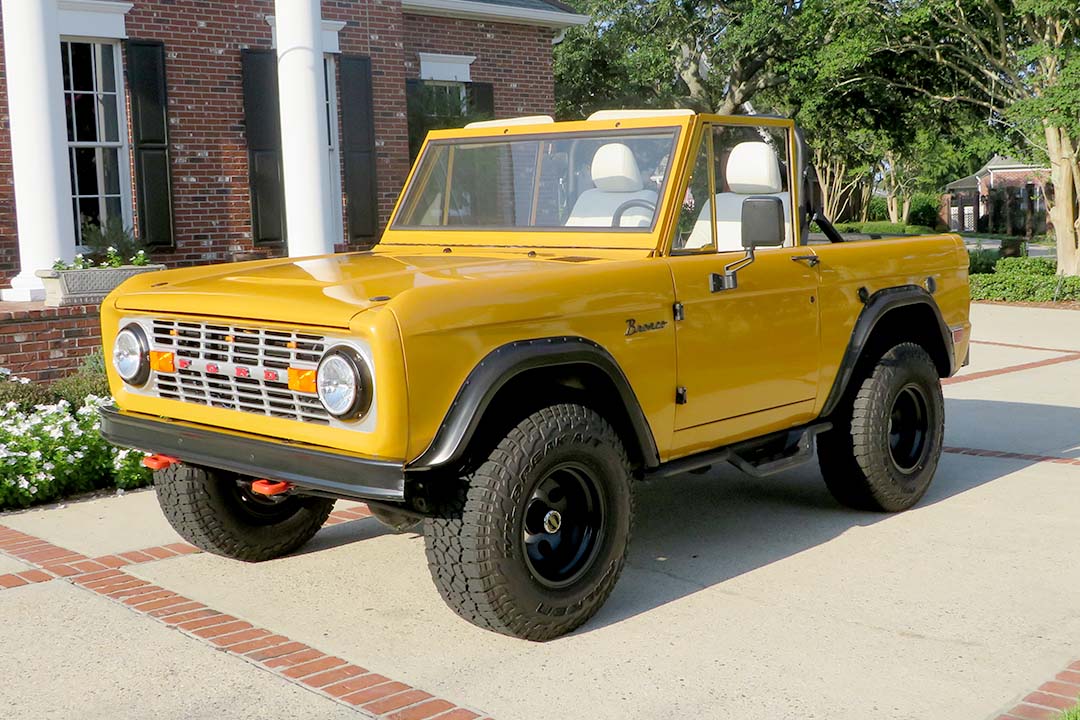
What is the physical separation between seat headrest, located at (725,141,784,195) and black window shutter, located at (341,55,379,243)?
9279 mm

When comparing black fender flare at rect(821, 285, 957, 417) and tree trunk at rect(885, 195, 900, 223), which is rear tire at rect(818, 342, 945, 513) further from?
tree trunk at rect(885, 195, 900, 223)

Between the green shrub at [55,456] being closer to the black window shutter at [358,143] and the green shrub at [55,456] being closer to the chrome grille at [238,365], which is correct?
the chrome grille at [238,365]

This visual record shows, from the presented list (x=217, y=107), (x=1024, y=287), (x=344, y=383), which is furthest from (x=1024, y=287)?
(x=344, y=383)

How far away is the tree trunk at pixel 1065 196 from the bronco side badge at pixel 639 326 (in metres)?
17.3

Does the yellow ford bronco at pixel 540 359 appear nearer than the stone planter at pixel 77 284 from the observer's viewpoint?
Yes

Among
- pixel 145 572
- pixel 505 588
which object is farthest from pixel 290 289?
pixel 145 572

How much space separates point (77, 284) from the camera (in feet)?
32.9

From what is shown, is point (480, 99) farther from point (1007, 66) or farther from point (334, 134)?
point (1007, 66)

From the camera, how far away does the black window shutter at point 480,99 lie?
16172mm

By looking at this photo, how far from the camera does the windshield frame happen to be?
17.5ft

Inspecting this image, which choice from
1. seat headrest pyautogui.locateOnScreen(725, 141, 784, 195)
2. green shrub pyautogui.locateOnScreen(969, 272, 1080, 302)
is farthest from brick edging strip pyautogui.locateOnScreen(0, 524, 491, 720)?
green shrub pyautogui.locateOnScreen(969, 272, 1080, 302)

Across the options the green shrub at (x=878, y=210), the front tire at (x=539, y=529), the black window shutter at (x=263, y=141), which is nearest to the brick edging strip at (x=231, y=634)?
the front tire at (x=539, y=529)

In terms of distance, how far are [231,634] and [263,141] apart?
9.72m

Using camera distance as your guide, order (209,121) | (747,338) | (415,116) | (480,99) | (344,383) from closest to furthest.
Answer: (344,383) < (747,338) < (209,121) < (415,116) < (480,99)
